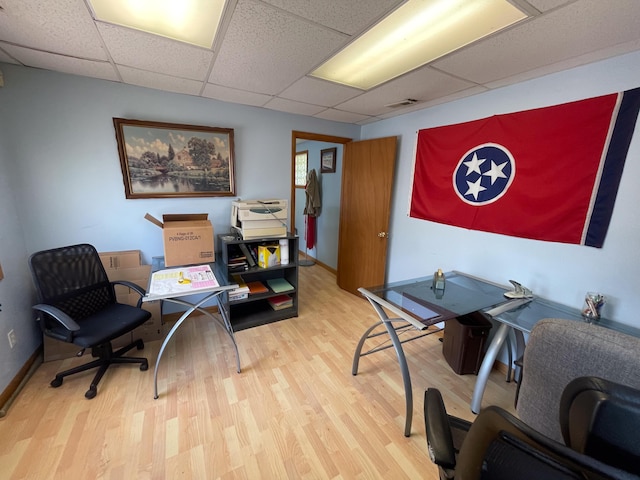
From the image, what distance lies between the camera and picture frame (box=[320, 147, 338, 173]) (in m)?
4.22

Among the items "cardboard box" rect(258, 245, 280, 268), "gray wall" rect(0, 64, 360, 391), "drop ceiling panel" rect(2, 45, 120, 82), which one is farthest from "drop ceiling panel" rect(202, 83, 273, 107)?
"cardboard box" rect(258, 245, 280, 268)

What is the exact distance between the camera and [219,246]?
109 inches

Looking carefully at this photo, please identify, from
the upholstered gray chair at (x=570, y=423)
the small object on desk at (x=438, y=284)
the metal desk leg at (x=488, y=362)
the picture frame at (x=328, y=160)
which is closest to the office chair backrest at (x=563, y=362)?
the upholstered gray chair at (x=570, y=423)

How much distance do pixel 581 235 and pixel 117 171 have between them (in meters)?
3.71

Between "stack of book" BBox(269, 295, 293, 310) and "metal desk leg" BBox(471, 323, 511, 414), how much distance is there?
189 cm

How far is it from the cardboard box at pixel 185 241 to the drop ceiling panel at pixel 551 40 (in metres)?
2.21

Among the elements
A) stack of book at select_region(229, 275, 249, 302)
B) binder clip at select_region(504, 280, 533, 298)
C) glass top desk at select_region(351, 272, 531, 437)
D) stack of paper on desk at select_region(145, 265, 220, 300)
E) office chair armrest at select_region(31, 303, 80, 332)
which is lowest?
stack of book at select_region(229, 275, 249, 302)

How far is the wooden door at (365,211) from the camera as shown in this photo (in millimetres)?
3080

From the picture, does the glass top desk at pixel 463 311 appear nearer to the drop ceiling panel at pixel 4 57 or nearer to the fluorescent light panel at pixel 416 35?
the fluorescent light panel at pixel 416 35

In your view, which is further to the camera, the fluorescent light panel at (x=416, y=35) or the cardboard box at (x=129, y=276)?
the cardboard box at (x=129, y=276)

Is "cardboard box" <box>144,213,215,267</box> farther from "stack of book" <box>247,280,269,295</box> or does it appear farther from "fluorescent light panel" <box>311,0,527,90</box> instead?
"fluorescent light panel" <box>311,0,527,90</box>

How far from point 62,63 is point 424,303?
10.2 ft

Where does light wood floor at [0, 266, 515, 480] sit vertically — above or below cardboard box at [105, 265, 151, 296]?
below

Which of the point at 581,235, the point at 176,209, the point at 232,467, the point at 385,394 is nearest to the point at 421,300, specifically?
the point at 385,394
